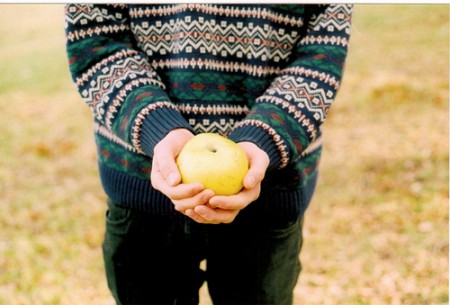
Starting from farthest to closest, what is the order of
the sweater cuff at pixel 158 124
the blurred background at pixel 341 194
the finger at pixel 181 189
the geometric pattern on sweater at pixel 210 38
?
the blurred background at pixel 341 194
the geometric pattern on sweater at pixel 210 38
the sweater cuff at pixel 158 124
the finger at pixel 181 189

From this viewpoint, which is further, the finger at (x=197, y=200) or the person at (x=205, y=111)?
the person at (x=205, y=111)

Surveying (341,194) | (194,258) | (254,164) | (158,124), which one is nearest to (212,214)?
(254,164)

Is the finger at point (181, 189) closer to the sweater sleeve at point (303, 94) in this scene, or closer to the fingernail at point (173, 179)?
the fingernail at point (173, 179)

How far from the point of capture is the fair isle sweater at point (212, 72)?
141 centimetres

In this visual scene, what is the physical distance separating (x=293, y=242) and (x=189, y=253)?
32 centimetres

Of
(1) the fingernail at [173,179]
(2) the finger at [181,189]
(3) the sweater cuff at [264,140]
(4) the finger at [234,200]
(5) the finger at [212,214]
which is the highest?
(3) the sweater cuff at [264,140]

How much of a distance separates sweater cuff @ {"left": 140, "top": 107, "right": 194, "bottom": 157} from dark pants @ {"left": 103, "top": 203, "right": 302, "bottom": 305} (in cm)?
27

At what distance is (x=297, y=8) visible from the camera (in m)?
1.47

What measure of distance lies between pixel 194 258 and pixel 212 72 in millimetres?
548

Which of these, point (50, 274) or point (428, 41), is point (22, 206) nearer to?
point (50, 274)

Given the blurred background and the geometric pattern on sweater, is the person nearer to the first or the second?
the geometric pattern on sweater

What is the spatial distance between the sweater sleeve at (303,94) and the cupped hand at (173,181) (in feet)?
0.60

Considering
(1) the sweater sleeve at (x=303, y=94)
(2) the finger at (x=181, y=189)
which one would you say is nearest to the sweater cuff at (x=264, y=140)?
(1) the sweater sleeve at (x=303, y=94)

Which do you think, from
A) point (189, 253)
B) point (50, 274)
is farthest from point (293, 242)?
point (50, 274)
